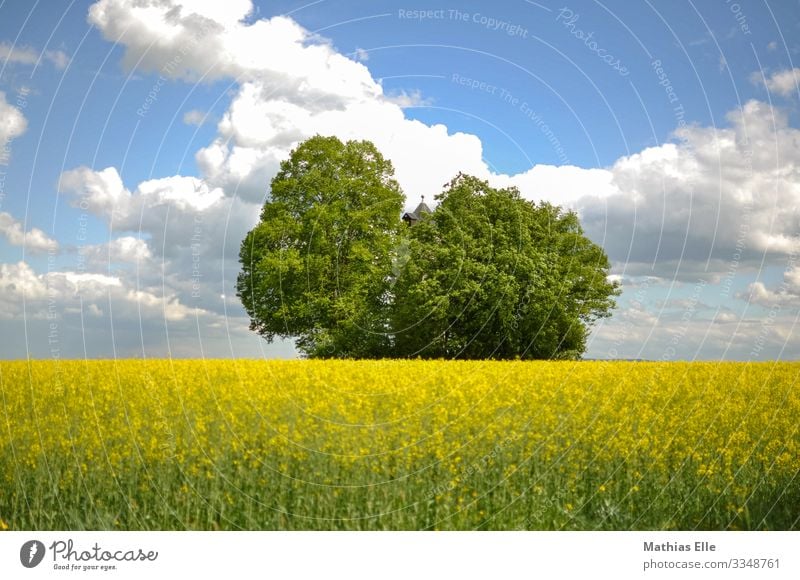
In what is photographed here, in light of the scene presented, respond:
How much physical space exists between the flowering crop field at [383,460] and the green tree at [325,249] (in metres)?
10.5

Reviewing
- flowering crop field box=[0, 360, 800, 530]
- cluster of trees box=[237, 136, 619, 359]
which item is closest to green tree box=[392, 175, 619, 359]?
cluster of trees box=[237, 136, 619, 359]

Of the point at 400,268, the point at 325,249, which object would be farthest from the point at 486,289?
the point at 325,249

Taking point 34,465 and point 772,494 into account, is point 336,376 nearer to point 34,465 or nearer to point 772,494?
point 34,465

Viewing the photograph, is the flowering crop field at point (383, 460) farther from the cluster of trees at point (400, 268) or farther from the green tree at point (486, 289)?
the green tree at point (486, 289)

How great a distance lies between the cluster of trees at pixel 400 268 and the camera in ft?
77.7

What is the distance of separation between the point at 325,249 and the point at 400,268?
418cm

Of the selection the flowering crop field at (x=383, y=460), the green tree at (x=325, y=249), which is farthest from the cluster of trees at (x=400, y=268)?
the flowering crop field at (x=383, y=460)

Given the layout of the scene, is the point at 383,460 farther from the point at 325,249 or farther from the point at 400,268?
the point at 400,268

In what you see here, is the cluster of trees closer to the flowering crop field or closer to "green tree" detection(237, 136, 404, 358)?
"green tree" detection(237, 136, 404, 358)

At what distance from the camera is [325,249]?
23.8m

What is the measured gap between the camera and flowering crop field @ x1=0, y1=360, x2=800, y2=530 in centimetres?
815

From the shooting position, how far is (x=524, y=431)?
10289 millimetres

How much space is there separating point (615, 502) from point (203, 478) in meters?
5.06
